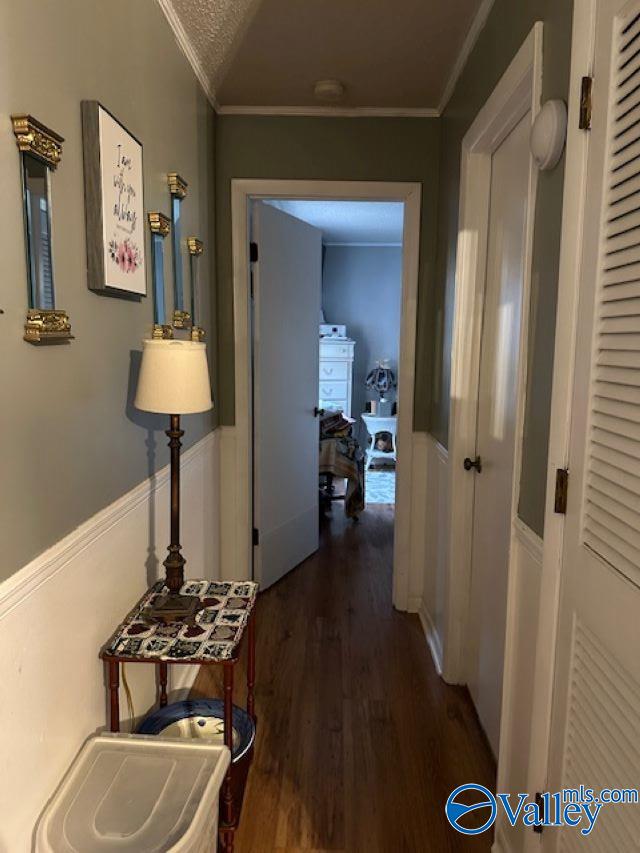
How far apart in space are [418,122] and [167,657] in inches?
98.9

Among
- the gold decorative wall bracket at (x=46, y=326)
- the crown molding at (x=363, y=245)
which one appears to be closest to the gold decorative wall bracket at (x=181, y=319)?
the gold decorative wall bracket at (x=46, y=326)

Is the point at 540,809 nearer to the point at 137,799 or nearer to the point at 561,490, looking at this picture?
the point at 561,490

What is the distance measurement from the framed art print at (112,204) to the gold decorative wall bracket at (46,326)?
212mm

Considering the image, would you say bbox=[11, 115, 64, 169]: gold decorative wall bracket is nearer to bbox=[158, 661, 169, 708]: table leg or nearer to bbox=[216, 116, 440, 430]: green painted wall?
bbox=[158, 661, 169, 708]: table leg

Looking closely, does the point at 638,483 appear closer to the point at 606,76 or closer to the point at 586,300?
the point at 586,300

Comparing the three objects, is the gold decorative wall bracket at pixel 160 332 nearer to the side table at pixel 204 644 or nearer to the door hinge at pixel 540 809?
the side table at pixel 204 644

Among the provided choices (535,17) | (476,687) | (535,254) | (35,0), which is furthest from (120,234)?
(476,687)

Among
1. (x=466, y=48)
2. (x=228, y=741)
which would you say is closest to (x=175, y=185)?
(x=466, y=48)

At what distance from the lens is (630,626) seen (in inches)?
37.4

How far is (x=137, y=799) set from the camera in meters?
1.16

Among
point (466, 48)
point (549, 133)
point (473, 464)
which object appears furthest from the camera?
point (473, 464)

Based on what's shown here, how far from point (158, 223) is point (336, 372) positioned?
15.4ft

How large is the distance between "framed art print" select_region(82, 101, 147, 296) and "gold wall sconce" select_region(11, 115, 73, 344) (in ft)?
0.54

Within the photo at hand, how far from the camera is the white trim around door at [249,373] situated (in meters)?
2.78
